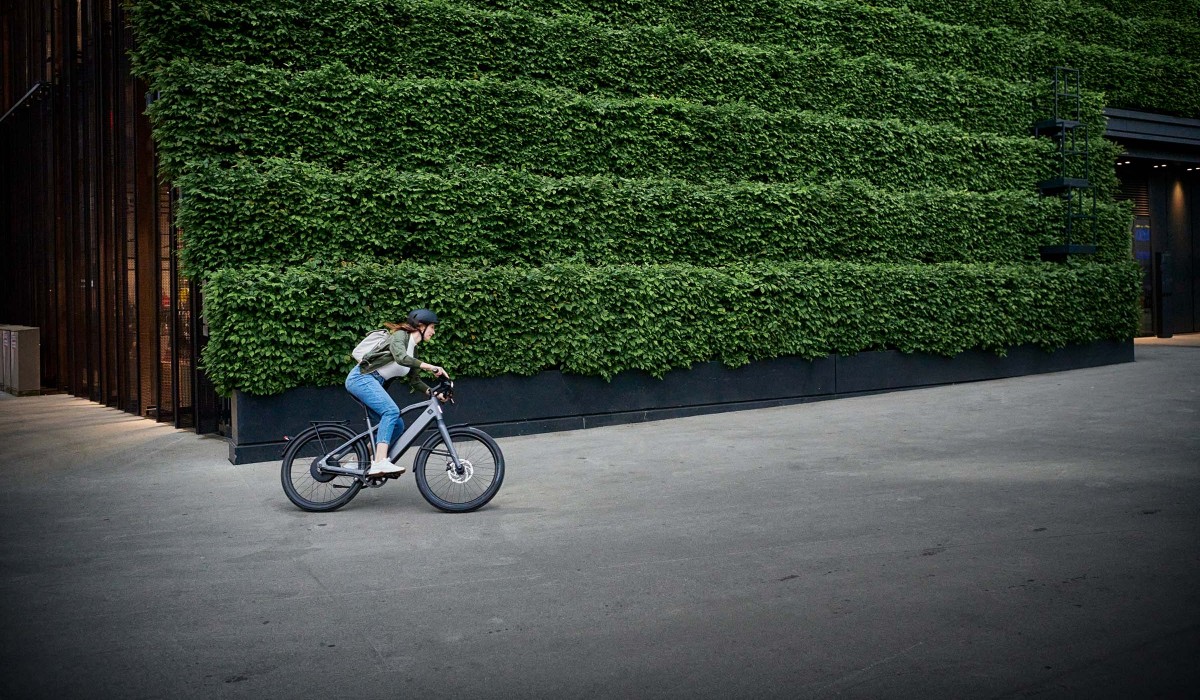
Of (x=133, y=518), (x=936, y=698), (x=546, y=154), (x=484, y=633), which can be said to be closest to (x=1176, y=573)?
(x=936, y=698)

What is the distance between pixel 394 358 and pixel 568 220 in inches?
225

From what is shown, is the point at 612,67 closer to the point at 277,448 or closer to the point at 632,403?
the point at 632,403

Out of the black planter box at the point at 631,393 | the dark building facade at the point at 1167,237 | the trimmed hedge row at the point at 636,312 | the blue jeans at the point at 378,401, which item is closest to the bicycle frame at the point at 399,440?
the blue jeans at the point at 378,401

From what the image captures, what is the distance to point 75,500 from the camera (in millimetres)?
9125

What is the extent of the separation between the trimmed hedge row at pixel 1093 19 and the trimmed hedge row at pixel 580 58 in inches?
54.7

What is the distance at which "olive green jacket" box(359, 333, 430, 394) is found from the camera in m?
8.35

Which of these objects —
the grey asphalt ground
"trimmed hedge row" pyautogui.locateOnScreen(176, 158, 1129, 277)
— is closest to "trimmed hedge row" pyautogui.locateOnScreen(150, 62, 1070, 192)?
"trimmed hedge row" pyautogui.locateOnScreen(176, 158, 1129, 277)

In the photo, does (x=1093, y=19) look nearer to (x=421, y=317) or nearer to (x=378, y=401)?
(x=421, y=317)

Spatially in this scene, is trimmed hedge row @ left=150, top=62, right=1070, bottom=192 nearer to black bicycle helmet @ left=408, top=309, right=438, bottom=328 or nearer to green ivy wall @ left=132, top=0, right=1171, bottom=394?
green ivy wall @ left=132, top=0, right=1171, bottom=394

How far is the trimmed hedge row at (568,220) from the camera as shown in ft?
37.7

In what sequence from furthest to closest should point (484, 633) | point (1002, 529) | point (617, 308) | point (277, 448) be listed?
point (617, 308)
point (277, 448)
point (1002, 529)
point (484, 633)

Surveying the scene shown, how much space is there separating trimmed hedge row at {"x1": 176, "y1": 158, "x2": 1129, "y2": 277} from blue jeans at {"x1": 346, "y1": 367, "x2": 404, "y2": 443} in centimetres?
386

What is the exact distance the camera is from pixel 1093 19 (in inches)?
836

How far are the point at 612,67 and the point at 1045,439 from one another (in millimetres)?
7851
